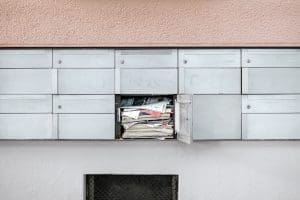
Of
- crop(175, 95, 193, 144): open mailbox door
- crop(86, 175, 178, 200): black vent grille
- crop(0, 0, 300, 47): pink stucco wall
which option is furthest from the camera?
crop(86, 175, 178, 200): black vent grille

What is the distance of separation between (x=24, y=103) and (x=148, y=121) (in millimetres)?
1298

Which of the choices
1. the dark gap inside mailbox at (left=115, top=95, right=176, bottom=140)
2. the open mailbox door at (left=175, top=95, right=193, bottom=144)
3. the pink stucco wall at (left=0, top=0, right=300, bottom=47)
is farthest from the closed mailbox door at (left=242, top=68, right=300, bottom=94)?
the dark gap inside mailbox at (left=115, top=95, right=176, bottom=140)

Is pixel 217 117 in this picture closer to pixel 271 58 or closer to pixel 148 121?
pixel 148 121

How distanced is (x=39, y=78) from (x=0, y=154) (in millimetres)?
906

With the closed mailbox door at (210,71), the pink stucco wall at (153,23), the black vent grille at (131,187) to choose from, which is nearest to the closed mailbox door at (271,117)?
the closed mailbox door at (210,71)

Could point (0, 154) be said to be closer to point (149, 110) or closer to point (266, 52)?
point (149, 110)

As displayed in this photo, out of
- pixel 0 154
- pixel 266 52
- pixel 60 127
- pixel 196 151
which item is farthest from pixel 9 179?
pixel 266 52

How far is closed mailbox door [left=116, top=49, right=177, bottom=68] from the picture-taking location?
3705 mm

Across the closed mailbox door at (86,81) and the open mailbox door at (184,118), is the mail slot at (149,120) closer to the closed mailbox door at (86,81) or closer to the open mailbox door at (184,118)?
the open mailbox door at (184,118)

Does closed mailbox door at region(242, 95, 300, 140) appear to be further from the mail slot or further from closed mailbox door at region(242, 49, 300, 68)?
the mail slot

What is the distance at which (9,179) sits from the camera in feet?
12.5

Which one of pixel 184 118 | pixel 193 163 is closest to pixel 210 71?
pixel 184 118

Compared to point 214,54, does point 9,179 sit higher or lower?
lower

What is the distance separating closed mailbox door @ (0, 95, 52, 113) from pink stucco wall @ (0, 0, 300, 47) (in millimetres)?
545
